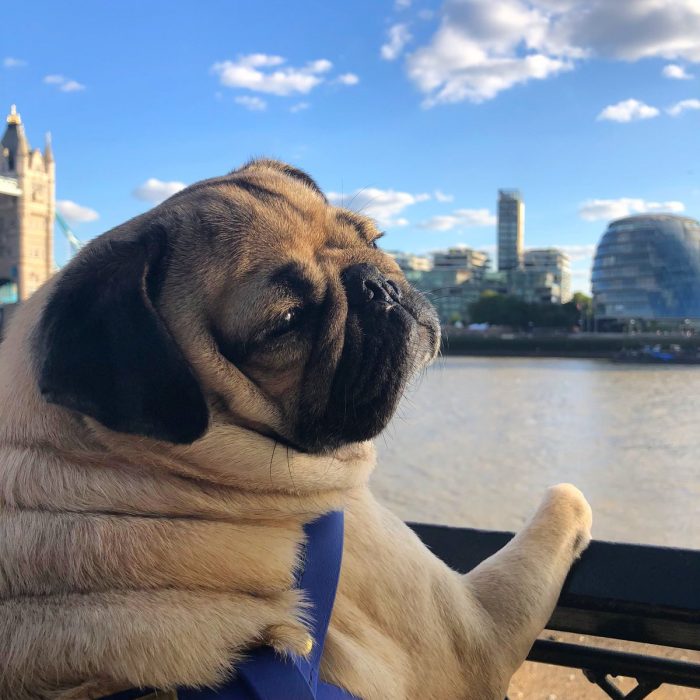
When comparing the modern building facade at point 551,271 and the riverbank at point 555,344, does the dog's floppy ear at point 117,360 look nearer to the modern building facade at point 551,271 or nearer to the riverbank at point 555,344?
the riverbank at point 555,344

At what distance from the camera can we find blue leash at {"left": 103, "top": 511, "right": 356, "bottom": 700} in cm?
142

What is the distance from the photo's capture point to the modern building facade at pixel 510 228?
14562 cm

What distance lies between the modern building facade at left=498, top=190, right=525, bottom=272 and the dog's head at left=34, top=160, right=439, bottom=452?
466 feet

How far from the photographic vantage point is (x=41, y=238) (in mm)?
88250

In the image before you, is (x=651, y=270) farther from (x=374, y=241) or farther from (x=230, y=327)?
(x=230, y=327)

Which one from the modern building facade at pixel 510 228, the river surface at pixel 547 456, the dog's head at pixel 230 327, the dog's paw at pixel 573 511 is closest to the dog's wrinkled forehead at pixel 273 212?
the dog's head at pixel 230 327

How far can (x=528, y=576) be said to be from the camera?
2.22 meters

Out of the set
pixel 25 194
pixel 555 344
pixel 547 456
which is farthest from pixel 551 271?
pixel 547 456

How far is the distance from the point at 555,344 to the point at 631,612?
2945 inches

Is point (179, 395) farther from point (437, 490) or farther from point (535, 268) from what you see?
point (535, 268)

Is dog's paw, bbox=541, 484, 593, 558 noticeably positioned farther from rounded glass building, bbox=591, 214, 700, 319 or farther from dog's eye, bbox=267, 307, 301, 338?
rounded glass building, bbox=591, 214, 700, 319

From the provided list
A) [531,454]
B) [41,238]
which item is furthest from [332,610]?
[41,238]

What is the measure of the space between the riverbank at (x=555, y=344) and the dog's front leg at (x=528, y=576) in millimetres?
67436

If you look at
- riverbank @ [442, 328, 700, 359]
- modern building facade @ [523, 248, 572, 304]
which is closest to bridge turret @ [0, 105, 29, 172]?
riverbank @ [442, 328, 700, 359]
